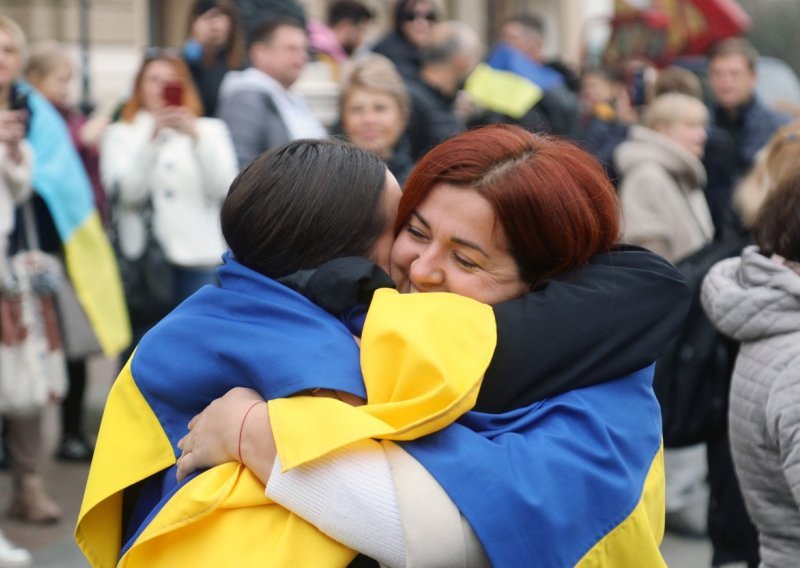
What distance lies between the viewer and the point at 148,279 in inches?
245

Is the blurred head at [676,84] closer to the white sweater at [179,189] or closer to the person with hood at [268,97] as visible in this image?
the person with hood at [268,97]

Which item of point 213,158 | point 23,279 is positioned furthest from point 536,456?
point 213,158

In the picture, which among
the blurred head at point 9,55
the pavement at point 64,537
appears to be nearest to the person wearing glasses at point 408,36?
the blurred head at point 9,55

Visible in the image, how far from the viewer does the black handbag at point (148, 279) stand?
6207 millimetres

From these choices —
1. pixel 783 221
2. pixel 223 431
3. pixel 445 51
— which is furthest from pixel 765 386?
Result: pixel 445 51

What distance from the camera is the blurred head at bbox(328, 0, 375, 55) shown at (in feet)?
30.1

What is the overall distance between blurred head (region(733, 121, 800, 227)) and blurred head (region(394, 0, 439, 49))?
3024 mm

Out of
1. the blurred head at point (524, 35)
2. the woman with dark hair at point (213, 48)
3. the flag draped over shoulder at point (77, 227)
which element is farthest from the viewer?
the blurred head at point (524, 35)

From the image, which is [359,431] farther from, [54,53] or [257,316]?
[54,53]

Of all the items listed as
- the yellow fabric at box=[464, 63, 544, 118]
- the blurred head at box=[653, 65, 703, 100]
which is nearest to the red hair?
the blurred head at box=[653, 65, 703, 100]

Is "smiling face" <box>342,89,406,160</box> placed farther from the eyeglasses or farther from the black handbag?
the eyeglasses

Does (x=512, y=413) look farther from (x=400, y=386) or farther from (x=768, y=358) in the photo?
(x=768, y=358)

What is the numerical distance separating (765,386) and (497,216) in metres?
1.07

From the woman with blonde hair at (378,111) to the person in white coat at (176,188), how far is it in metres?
0.60
